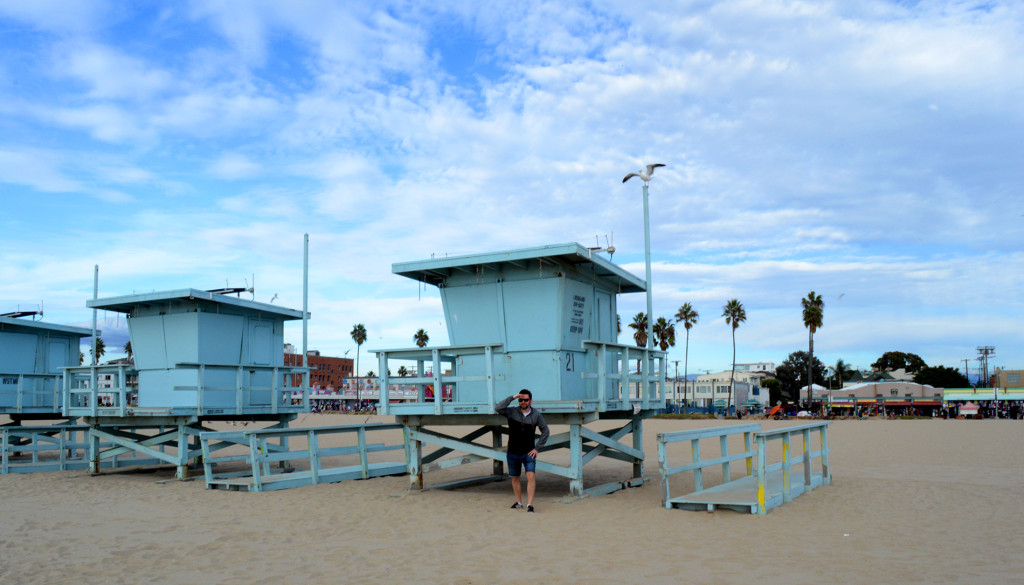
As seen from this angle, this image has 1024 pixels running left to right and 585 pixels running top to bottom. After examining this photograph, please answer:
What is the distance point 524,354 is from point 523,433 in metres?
2.06

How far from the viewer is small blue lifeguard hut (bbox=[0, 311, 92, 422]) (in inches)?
768

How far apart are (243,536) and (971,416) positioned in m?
60.4

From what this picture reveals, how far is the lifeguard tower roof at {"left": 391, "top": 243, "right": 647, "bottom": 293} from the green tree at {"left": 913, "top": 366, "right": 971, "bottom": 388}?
98731 millimetres

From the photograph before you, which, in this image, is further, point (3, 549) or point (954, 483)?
point (954, 483)

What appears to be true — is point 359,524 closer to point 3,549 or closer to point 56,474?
point 3,549

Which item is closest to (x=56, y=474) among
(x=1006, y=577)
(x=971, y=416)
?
(x=1006, y=577)

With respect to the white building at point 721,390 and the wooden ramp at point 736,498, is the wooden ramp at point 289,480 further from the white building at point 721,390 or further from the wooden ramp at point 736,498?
the white building at point 721,390

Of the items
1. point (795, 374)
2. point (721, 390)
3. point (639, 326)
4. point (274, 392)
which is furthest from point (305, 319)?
point (795, 374)

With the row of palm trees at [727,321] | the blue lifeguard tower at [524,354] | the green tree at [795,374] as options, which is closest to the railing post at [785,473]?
the blue lifeguard tower at [524,354]

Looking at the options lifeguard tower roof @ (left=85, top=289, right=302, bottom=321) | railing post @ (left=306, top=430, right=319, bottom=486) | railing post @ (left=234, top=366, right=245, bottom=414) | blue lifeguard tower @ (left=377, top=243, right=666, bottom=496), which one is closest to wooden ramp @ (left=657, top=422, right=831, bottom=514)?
blue lifeguard tower @ (left=377, top=243, right=666, bottom=496)

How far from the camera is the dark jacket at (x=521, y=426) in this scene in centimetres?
1039

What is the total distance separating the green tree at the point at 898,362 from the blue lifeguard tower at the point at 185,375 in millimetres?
115323

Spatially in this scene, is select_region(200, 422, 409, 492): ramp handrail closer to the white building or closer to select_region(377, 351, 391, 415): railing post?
select_region(377, 351, 391, 415): railing post

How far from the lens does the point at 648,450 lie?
23.2 metres
